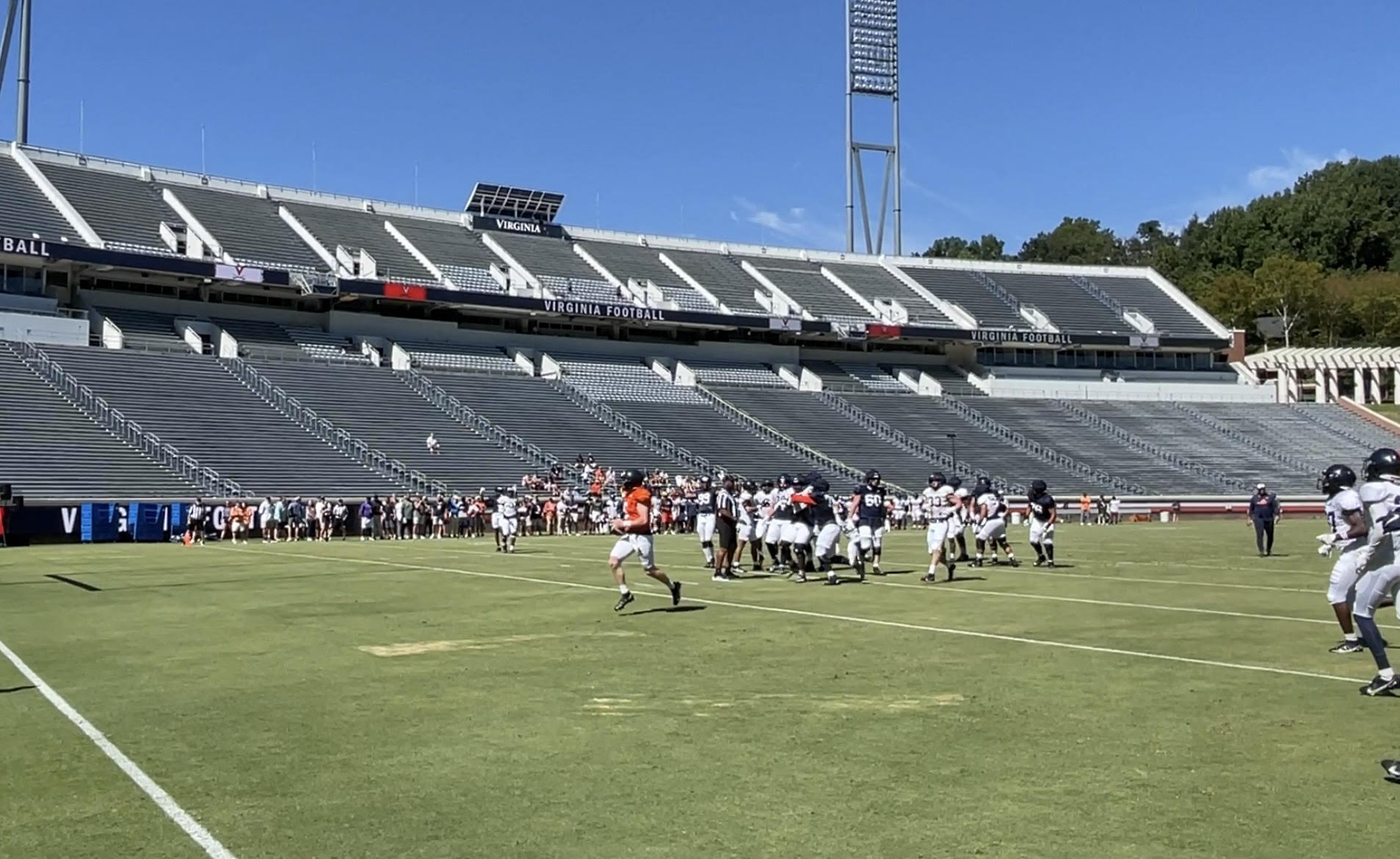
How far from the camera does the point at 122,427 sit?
43656mm

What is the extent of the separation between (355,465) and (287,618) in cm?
3130

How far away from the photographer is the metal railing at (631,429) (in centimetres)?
5488

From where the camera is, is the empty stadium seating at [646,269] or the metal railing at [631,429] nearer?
the metal railing at [631,429]

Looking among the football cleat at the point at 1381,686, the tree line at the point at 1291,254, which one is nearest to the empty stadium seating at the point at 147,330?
the football cleat at the point at 1381,686

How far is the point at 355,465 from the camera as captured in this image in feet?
153

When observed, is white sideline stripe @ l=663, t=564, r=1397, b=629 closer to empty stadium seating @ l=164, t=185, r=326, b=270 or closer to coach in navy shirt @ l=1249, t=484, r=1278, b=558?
coach in navy shirt @ l=1249, t=484, r=1278, b=558

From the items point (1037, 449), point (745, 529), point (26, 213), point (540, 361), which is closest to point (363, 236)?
point (540, 361)

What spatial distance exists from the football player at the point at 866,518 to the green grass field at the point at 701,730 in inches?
187

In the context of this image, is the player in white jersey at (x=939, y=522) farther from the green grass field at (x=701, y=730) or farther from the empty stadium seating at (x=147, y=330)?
the empty stadium seating at (x=147, y=330)

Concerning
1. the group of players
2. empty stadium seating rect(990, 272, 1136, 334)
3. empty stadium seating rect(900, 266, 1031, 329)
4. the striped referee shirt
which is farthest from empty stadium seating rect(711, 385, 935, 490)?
the striped referee shirt

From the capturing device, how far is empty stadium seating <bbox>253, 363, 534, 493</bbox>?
4872 cm

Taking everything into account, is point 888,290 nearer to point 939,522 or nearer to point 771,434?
point 771,434

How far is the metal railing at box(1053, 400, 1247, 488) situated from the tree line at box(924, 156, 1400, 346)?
33670 millimetres

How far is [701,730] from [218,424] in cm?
4160
